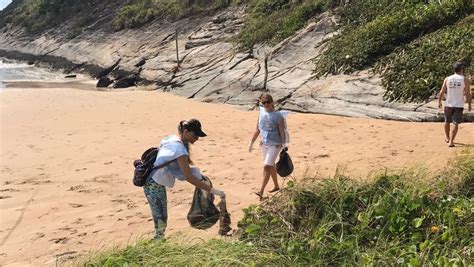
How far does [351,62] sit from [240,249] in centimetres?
1244

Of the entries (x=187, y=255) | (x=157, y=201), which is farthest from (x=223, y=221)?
(x=187, y=255)

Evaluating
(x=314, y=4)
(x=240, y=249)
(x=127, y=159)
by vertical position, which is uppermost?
(x=314, y=4)

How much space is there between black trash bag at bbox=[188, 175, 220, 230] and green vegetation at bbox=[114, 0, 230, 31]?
926 inches

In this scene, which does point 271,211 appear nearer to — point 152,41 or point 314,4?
point 314,4

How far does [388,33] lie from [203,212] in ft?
38.5

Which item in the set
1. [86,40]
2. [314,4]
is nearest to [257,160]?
[314,4]

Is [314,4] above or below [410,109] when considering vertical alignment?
above

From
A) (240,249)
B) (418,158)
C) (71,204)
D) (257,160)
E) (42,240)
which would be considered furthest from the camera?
(257,160)

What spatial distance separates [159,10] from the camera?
3259cm

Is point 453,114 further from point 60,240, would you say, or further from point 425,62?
point 60,240

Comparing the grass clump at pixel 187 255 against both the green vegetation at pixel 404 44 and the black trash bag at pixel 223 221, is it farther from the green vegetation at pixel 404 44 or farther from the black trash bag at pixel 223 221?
the green vegetation at pixel 404 44

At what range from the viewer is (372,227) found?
15.4 ft

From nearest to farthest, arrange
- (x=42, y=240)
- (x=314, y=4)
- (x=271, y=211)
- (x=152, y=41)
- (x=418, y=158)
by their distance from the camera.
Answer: (x=271, y=211)
(x=42, y=240)
(x=418, y=158)
(x=314, y=4)
(x=152, y=41)

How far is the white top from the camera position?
502 cm
